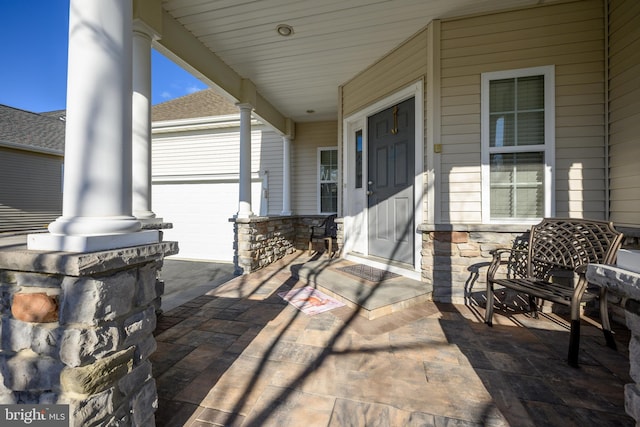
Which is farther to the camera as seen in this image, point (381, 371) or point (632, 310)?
point (381, 371)

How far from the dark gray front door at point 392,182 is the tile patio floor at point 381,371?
3.83 ft

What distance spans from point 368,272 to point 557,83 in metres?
2.84

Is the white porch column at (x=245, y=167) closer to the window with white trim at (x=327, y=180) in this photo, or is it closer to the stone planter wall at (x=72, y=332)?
the window with white trim at (x=327, y=180)

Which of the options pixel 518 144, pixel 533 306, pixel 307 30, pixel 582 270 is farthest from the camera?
pixel 307 30


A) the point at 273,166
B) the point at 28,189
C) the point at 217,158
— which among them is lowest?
the point at 28,189

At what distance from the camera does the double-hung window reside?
2.73 m

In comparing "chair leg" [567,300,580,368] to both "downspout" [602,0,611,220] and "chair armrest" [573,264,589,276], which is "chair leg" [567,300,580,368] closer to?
"chair armrest" [573,264,589,276]

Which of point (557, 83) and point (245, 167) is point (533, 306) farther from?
point (245, 167)

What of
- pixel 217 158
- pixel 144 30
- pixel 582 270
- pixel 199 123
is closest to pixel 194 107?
Result: pixel 199 123

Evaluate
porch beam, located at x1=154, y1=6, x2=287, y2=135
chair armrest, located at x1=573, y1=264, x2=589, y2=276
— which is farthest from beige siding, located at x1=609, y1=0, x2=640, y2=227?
porch beam, located at x1=154, y1=6, x2=287, y2=135

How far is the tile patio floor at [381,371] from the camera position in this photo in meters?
1.33

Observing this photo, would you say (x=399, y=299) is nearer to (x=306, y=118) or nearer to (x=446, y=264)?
(x=446, y=264)

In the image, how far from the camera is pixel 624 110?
7.98ft

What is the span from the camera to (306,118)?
595 centimetres
